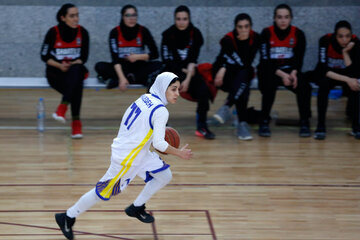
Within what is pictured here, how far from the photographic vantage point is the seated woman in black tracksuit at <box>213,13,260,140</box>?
725cm

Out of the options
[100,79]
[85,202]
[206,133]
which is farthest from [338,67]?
[85,202]

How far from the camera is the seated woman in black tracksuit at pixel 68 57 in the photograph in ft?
23.6

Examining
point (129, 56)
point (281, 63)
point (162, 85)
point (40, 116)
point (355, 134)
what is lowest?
point (355, 134)

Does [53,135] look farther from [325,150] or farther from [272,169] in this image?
[325,150]

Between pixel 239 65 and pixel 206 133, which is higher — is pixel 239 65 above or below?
above

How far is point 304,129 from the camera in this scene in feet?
24.4

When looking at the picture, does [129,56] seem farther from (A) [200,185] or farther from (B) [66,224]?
(B) [66,224]

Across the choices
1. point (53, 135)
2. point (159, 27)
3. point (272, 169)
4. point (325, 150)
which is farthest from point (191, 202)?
point (159, 27)

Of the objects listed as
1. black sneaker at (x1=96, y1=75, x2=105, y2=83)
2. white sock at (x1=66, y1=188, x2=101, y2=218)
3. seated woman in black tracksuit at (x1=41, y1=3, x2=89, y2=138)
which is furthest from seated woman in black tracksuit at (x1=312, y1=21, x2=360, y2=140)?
Result: white sock at (x1=66, y1=188, x2=101, y2=218)

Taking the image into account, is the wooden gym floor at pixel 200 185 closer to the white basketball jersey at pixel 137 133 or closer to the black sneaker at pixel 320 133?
the black sneaker at pixel 320 133

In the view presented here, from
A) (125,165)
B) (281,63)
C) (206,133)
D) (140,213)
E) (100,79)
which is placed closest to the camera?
(125,165)

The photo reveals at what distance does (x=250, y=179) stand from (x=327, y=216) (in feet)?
3.57

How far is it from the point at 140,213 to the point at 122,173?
417 mm

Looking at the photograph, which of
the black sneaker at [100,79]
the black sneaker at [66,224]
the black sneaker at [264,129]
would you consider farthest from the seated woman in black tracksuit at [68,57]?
the black sneaker at [66,224]
